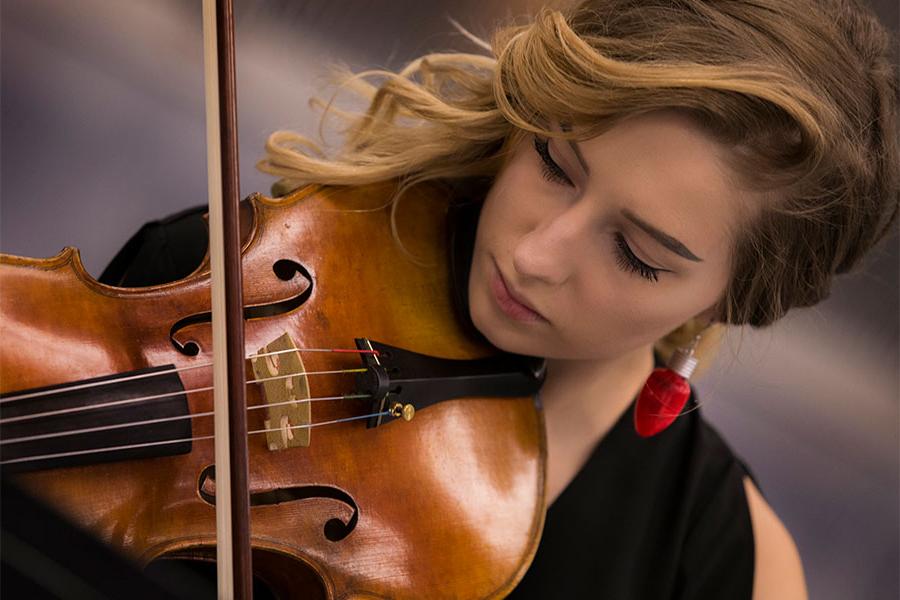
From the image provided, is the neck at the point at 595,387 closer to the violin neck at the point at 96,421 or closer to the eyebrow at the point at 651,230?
the eyebrow at the point at 651,230

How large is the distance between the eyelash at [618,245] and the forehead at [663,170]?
32 millimetres

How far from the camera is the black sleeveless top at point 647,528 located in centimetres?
83

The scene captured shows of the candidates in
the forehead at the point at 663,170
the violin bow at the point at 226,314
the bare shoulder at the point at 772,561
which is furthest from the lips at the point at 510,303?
the bare shoulder at the point at 772,561

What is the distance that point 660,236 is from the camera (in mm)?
612

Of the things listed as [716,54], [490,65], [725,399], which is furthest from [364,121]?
[725,399]

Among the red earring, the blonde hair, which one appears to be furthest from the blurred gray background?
the blonde hair

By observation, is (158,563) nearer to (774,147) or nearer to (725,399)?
(774,147)

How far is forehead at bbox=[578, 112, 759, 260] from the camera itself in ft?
1.94

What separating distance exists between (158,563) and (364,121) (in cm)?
47

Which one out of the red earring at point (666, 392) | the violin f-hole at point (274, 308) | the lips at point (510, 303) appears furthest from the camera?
the red earring at point (666, 392)

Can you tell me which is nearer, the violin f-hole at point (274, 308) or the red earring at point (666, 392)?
the violin f-hole at point (274, 308)

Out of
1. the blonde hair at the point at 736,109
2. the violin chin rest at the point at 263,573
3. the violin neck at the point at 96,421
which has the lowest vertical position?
the violin chin rest at the point at 263,573

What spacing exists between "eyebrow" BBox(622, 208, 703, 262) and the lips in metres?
0.11

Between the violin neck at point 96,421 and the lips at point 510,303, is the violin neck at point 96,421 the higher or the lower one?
the lower one
